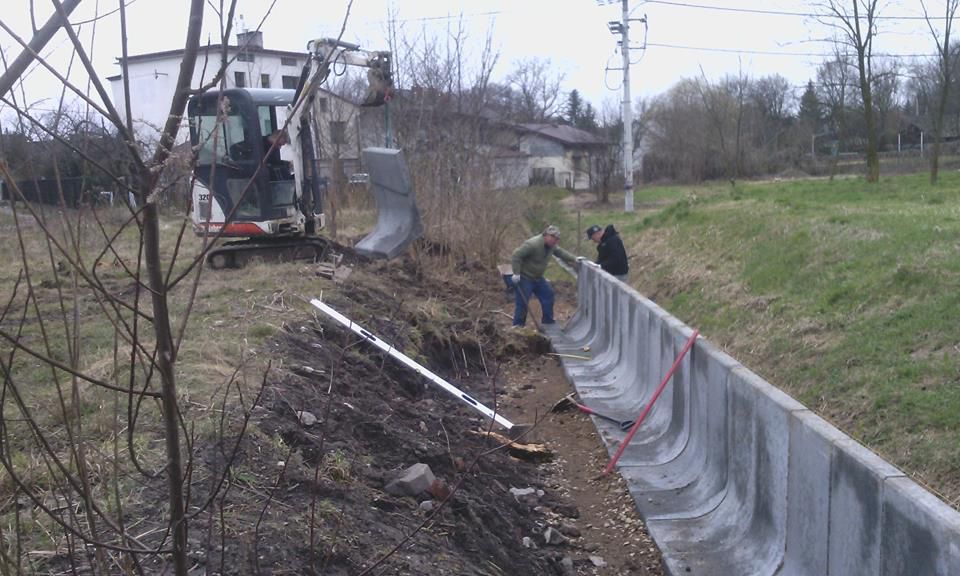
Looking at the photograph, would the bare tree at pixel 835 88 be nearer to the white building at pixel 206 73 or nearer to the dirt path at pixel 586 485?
the white building at pixel 206 73

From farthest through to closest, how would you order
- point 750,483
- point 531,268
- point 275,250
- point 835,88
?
point 835,88 → point 275,250 → point 531,268 → point 750,483

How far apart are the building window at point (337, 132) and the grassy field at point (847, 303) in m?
8.94

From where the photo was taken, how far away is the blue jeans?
14.9m

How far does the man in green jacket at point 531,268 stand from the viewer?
1484 cm

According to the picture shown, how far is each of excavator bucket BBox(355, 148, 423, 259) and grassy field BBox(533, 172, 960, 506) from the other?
456 cm

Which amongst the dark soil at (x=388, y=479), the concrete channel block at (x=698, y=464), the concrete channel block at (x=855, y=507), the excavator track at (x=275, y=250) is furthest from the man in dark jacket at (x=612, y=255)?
the concrete channel block at (x=855, y=507)

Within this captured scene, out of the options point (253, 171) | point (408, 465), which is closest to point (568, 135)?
point (253, 171)

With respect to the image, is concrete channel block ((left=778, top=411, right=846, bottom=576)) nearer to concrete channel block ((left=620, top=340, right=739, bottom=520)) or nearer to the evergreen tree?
concrete channel block ((left=620, top=340, right=739, bottom=520))

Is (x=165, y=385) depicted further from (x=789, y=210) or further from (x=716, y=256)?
(x=789, y=210)

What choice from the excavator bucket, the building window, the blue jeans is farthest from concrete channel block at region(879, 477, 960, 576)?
the building window

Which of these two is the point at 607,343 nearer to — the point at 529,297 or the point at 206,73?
the point at 529,297

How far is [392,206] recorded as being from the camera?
53.4 ft

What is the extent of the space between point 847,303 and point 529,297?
5255 mm

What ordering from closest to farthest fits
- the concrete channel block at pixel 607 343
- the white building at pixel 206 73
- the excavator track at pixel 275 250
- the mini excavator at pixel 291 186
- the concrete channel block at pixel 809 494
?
the white building at pixel 206 73 → the concrete channel block at pixel 809 494 → the concrete channel block at pixel 607 343 → the mini excavator at pixel 291 186 → the excavator track at pixel 275 250
